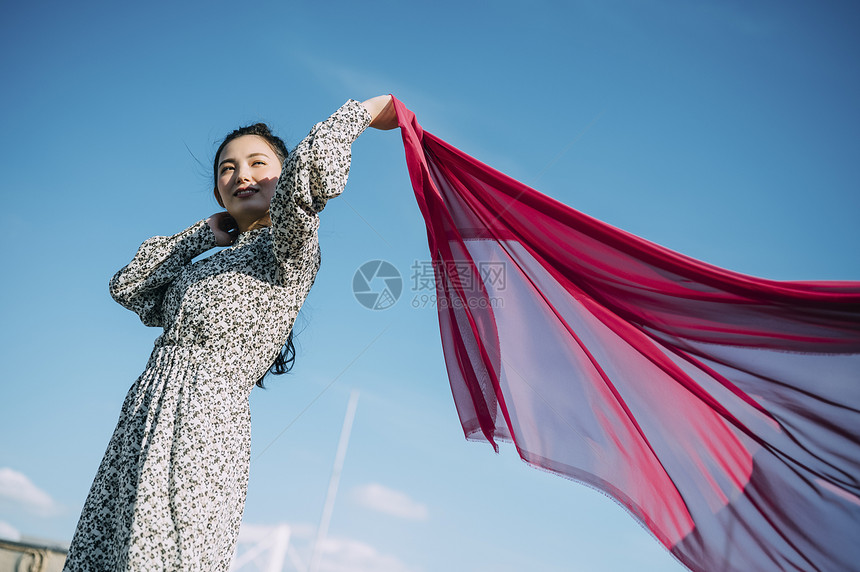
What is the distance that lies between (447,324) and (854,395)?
4.35 ft

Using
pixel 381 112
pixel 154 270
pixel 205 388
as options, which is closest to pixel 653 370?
pixel 381 112

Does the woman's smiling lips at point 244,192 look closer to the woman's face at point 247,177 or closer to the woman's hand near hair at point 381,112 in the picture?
the woman's face at point 247,177

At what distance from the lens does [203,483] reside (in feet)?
5.08

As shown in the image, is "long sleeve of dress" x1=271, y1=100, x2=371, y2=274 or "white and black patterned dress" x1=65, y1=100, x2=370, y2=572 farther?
"long sleeve of dress" x1=271, y1=100, x2=371, y2=274

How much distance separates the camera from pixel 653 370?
2.30m

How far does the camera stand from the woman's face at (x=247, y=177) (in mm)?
2145

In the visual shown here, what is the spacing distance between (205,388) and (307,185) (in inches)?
22.9

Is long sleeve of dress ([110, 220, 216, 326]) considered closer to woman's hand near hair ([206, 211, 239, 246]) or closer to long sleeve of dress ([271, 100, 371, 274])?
woman's hand near hair ([206, 211, 239, 246])

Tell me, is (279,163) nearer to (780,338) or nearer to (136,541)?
(136,541)

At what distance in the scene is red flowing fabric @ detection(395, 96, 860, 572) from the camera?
203 cm

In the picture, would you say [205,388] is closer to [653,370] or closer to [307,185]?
[307,185]

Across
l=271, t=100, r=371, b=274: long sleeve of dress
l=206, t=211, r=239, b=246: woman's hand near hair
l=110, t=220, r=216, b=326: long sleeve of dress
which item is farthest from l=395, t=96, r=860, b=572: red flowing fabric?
l=110, t=220, r=216, b=326: long sleeve of dress

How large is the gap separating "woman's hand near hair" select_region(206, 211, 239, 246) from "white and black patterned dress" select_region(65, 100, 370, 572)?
0.62 ft

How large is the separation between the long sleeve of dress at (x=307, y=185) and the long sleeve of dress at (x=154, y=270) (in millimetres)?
480
